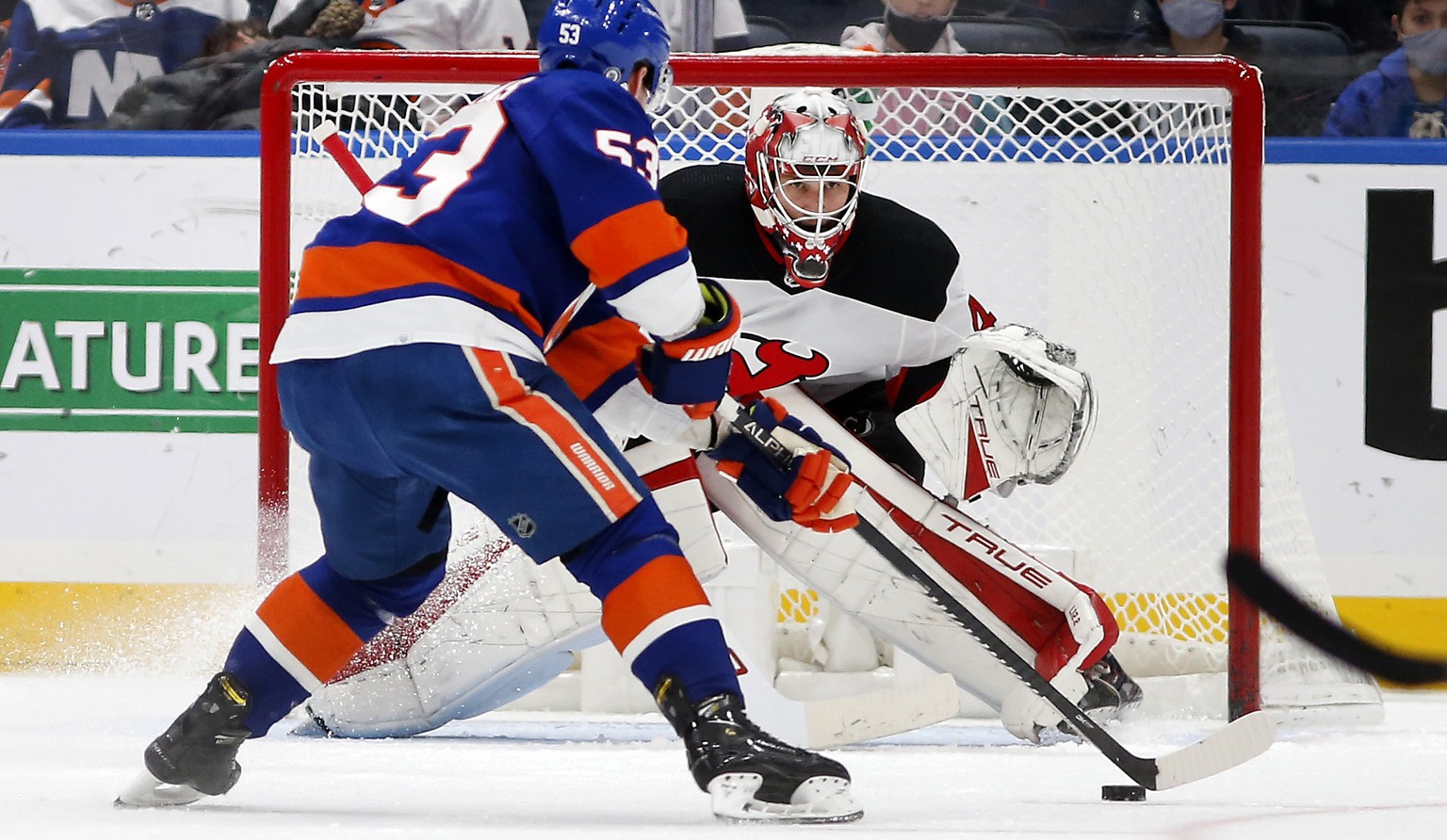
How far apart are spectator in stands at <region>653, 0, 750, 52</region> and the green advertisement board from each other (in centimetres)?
100

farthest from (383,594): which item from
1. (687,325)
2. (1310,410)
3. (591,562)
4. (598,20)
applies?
(1310,410)

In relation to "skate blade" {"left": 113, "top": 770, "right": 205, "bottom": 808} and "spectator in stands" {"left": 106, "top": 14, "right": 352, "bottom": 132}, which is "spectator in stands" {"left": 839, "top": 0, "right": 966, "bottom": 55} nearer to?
"spectator in stands" {"left": 106, "top": 14, "right": 352, "bottom": 132}

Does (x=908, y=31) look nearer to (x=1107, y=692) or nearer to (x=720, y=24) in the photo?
(x=720, y=24)

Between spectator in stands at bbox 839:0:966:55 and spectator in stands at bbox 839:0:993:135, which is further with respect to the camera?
spectator in stands at bbox 839:0:966:55

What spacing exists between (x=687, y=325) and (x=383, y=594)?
1.65 feet

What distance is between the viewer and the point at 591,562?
1583 millimetres

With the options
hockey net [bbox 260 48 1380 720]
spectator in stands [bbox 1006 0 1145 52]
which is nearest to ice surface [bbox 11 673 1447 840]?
hockey net [bbox 260 48 1380 720]

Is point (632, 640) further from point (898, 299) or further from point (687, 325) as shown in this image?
point (898, 299)

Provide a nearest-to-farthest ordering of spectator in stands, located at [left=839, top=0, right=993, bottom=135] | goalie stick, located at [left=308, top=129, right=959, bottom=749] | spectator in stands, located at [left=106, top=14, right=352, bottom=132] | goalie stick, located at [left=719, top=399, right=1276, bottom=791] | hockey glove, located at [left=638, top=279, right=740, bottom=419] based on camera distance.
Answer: hockey glove, located at [left=638, top=279, right=740, bottom=419], goalie stick, located at [left=719, top=399, right=1276, bottom=791], goalie stick, located at [left=308, top=129, right=959, bottom=749], spectator in stands, located at [left=839, top=0, right=993, bottom=135], spectator in stands, located at [left=106, top=14, right=352, bottom=132]

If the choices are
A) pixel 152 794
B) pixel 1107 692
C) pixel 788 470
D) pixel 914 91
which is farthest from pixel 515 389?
pixel 914 91

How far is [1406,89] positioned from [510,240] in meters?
2.41

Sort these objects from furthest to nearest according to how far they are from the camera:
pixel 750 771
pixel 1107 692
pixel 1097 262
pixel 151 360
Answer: pixel 151 360 < pixel 1097 262 < pixel 1107 692 < pixel 750 771

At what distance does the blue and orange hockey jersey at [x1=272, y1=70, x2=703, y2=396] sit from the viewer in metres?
1.55

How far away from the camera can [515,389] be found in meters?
1.57
